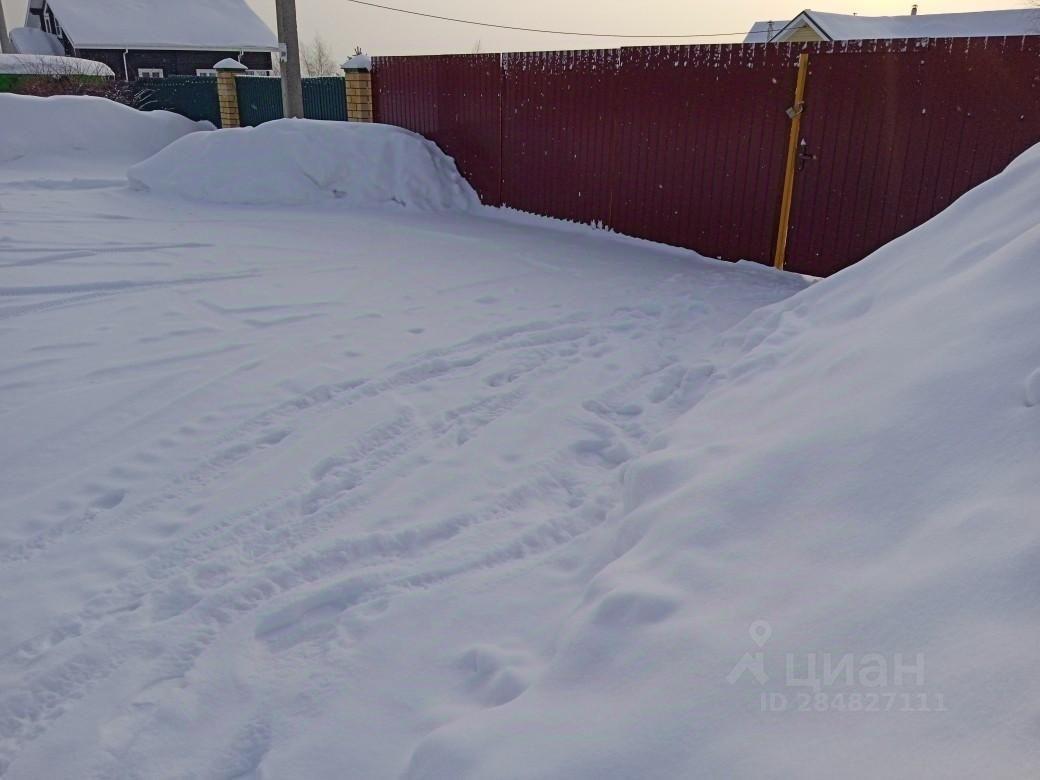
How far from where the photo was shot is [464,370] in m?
4.53

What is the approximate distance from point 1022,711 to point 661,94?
23.7ft

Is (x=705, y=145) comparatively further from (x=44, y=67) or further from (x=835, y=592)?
(x=44, y=67)

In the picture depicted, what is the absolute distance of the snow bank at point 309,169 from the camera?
32.7 ft

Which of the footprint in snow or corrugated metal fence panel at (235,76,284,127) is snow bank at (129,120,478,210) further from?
the footprint in snow

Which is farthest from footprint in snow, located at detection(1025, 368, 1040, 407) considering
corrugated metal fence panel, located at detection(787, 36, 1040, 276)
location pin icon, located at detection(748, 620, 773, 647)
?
corrugated metal fence panel, located at detection(787, 36, 1040, 276)

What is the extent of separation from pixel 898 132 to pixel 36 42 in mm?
35930

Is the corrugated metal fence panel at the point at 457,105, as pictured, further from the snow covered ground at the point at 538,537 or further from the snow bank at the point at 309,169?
the snow covered ground at the point at 538,537

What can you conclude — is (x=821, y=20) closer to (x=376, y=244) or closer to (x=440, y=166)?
(x=440, y=166)

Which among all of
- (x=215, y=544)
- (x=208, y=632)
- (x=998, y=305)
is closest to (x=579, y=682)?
(x=208, y=632)

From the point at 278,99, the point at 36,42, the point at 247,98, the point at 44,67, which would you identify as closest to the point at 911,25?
the point at 278,99

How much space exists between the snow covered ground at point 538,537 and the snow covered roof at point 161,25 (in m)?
29.5

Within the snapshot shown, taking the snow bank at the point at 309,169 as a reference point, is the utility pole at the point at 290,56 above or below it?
above

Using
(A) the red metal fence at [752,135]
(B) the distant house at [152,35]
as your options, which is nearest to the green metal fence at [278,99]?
(A) the red metal fence at [752,135]

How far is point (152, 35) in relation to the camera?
29484mm
